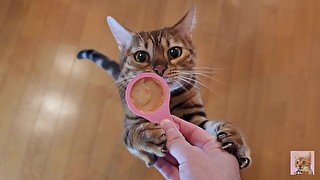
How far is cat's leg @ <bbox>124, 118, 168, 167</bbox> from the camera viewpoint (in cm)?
112

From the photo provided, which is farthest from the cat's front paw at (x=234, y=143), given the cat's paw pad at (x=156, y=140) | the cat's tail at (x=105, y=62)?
the cat's tail at (x=105, y=62)

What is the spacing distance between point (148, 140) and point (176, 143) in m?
0.08

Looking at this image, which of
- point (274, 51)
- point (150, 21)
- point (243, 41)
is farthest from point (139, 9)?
point (274, 51)

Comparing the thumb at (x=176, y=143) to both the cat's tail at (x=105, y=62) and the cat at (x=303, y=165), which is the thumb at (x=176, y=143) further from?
the cat at (x=303, y=165)

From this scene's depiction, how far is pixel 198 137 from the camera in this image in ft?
3.89

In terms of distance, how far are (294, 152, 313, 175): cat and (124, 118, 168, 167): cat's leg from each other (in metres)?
0.87

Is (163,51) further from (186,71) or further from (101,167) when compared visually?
(101,167)

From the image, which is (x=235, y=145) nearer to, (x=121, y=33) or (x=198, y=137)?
(x=198, y=137)

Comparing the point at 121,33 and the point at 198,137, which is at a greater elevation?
the point at 121,33

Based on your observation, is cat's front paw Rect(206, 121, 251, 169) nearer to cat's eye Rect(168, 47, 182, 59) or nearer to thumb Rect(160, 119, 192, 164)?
thumb Rect(160, 119, 192, 164)

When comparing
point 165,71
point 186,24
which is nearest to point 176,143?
point 165,71

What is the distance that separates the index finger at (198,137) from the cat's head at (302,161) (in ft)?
2.87

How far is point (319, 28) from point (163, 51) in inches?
42.6

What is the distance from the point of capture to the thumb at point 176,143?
3.58 ft
